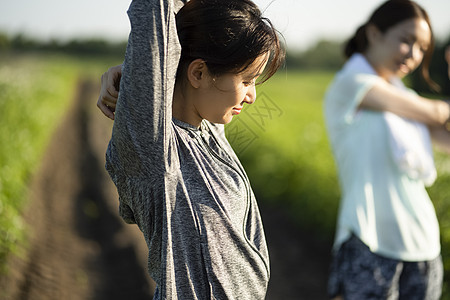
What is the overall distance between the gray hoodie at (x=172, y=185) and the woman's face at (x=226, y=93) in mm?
61

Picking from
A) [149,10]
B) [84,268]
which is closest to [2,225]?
[84,268]

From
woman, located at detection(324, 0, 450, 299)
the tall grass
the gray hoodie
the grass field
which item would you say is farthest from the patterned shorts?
the grass field

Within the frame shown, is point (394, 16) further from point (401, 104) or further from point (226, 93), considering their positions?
point (226, 93)

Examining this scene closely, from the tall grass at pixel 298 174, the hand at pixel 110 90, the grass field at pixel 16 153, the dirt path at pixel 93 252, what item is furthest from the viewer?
the tall grass at pixel 298 174

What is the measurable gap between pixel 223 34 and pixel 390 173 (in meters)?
1.27

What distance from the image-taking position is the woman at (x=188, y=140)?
95 centimetres

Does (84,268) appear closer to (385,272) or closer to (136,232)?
(136,232)

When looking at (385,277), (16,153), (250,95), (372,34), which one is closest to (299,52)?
(16,153)

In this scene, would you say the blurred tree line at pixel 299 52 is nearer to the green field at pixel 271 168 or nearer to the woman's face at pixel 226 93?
the green field at pixel 271 168

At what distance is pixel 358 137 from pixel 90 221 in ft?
12.6

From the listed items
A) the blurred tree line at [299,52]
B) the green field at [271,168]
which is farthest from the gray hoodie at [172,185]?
the blurred tree line at [299,52]

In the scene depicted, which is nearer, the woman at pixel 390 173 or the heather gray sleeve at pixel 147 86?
the heather gray sleeve at pixel 147 86

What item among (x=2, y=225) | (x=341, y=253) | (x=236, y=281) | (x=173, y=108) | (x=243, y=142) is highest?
(x=173, y=108)

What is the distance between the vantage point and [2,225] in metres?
3.62
